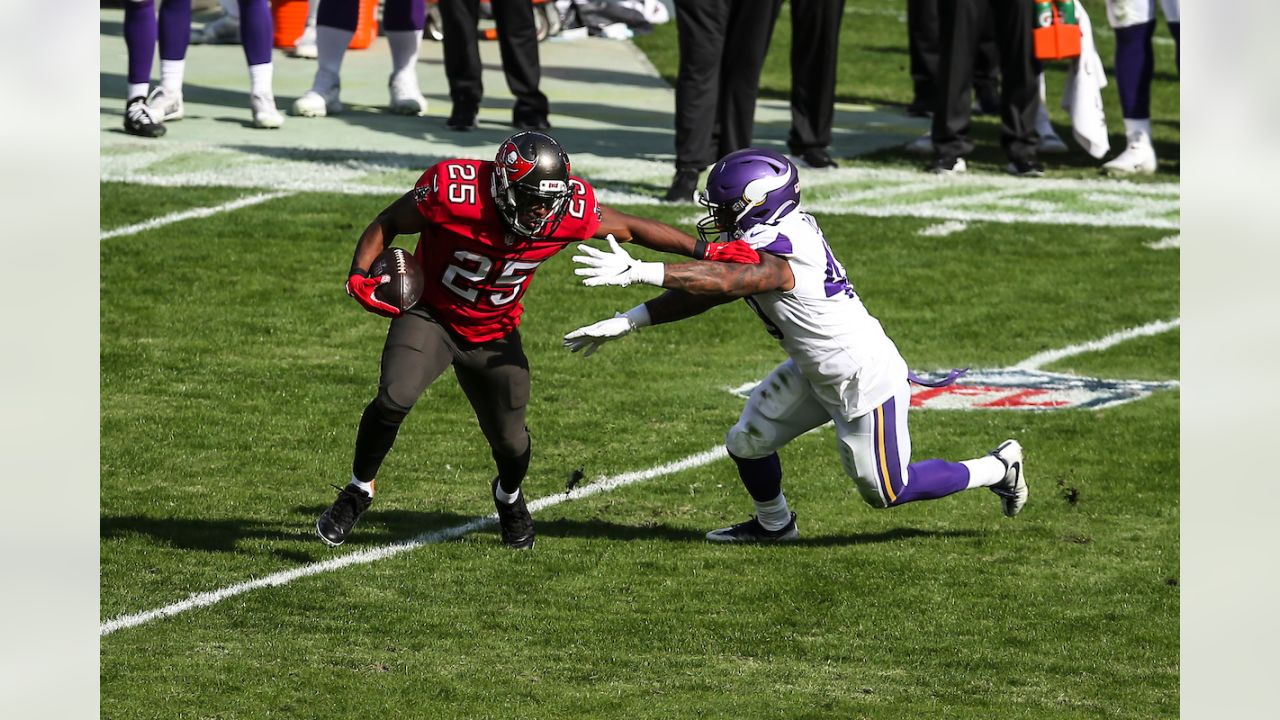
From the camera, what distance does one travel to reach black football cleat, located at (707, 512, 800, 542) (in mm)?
5953

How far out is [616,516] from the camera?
6.23 metres

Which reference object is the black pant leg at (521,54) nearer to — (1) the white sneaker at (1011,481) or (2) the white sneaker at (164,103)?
(2) the white sneaker at (164,103)

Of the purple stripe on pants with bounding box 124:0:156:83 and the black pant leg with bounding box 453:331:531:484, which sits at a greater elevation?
the purple stripe on pants with bounding box 124:0:156:83

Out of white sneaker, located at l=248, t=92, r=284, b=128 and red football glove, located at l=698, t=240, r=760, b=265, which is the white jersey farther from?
white sneaker, located at l=248, t=92, r=284, b=128

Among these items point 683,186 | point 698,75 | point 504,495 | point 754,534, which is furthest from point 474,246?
point 683,186

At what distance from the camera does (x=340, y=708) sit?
4211 millimetres

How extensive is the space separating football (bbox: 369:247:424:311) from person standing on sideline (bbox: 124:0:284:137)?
21.9 feet

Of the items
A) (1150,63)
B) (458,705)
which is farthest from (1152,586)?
(1150,63)

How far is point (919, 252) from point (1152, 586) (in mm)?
4954

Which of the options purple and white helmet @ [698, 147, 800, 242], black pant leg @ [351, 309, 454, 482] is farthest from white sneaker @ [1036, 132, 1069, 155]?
black pant leg @ [351, 309, 454, 482]

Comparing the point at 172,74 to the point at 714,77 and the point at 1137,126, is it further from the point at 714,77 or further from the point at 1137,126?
the point at 1137,126

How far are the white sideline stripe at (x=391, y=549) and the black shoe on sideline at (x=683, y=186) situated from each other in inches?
140

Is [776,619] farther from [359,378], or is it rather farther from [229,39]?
[229,39]

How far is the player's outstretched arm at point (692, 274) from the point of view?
16.1 feet
